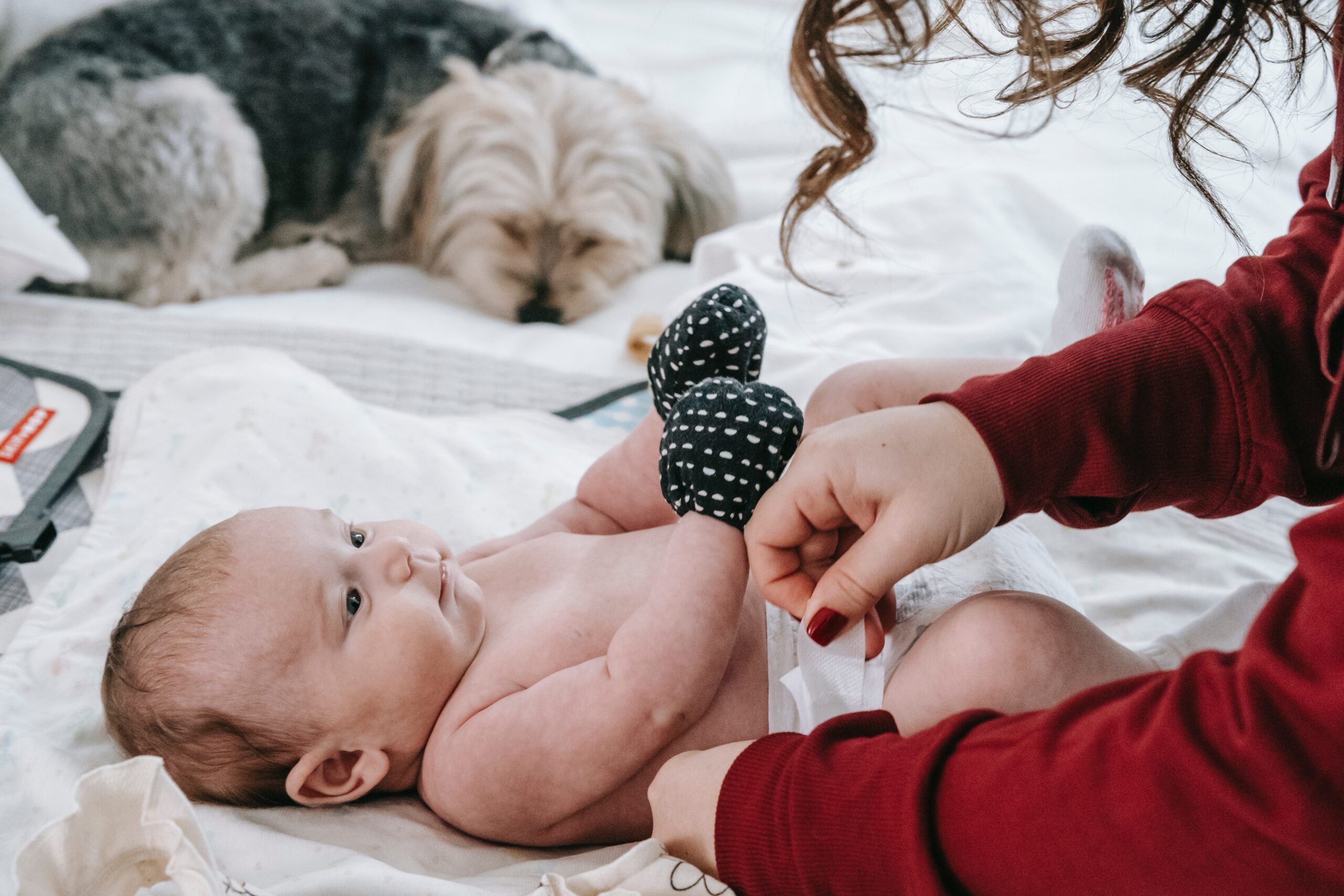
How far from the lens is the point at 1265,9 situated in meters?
0.65

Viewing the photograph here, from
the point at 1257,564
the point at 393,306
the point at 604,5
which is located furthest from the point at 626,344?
the point at 604,5

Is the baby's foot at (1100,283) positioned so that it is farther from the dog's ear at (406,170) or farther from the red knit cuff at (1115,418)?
the dog's ear at (406,170)

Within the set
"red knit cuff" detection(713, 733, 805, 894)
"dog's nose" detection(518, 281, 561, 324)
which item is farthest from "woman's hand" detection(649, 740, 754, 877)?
"dog's nose" detection(518, 281, 561, 324)

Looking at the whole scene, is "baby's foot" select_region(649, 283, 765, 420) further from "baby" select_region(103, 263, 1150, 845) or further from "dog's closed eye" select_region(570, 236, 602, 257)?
"dog's closed eye" select_region(570, 236, 602, 257)

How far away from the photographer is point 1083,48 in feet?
2.45

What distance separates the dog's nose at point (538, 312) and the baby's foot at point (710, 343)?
929mm

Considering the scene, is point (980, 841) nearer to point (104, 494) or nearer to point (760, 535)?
point (760, 535)

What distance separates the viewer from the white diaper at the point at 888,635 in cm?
74

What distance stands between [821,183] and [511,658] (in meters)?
0.48

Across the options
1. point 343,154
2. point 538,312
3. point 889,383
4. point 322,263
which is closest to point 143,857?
point 889,383

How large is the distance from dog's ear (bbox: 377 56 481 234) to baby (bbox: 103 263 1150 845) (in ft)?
3.91

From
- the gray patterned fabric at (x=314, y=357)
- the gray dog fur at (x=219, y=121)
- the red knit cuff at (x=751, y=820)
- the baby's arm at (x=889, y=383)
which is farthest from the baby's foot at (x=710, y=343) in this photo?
the gray dog fur at (x=219, y=121)

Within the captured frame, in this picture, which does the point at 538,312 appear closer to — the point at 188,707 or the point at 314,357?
the point at 314,357

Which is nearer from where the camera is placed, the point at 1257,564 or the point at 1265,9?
the point at 1265,9
